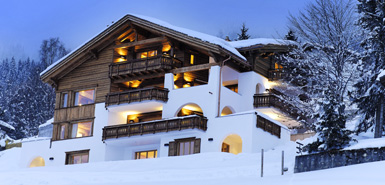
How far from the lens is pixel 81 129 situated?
4794 cm

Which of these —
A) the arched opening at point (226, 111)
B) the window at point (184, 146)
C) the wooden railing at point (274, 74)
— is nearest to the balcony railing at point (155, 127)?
the window at point (184, 146)

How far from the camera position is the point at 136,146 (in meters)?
46.0

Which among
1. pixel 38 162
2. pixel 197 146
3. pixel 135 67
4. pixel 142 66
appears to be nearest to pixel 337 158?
pixel 197 146

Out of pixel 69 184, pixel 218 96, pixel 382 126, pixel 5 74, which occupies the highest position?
pixel 5 74

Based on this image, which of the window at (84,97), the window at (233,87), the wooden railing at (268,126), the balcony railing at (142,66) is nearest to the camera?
the wooden railing at (268,126)

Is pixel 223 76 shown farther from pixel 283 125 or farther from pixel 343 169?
pixel 343 169

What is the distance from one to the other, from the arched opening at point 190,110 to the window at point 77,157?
7236 millimetres

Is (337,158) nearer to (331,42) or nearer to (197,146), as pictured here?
(331,42)

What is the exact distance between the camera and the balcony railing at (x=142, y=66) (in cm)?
4503

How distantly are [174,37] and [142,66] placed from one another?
316 centimetres

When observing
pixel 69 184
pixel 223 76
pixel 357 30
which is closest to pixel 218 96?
pixel 223 76

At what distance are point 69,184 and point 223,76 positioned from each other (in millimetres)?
19960

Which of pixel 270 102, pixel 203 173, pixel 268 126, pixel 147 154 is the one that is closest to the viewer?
pixel 203 173

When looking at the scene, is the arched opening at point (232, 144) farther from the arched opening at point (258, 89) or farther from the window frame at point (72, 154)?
the window frame at point (72, 154)
